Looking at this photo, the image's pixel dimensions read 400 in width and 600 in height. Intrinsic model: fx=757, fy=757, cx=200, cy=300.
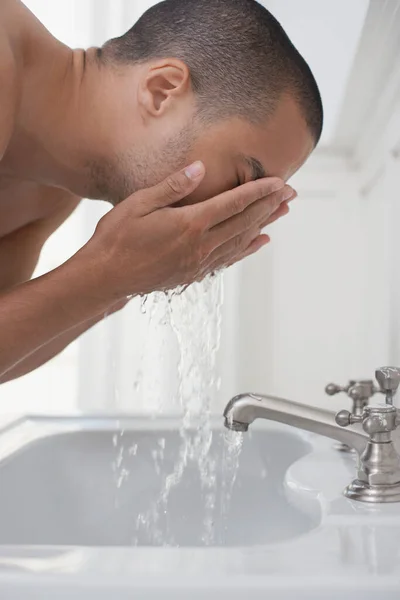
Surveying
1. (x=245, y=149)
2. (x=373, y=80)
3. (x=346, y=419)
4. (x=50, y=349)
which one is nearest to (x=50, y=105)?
(x=245, y=149)

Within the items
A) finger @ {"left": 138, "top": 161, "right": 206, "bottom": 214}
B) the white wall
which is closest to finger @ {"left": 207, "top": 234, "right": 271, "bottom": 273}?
finger @ {"left": 138, "top": 161, "right": 206, "bottom": 214}

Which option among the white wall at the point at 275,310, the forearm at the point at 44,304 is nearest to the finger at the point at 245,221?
the forearm at the point at 44,304

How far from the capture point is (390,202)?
4.65 feet

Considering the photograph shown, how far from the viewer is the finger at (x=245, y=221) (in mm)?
775

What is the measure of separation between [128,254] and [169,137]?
→ 0.55 ft

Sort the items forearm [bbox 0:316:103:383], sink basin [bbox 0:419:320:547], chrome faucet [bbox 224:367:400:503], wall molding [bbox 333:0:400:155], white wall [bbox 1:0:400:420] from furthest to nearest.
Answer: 1. white wall [bbox 1:0:400:420]
2. wall molding [bbox 333:0:400:155]
3. forearm [bbox 0:316:103:383]
4. sink basin [bbox 0:419:320:547]
5. chrome faucet [bbox 224:367:400:503]

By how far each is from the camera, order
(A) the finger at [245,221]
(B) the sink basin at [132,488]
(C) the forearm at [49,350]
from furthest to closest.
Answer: (C) the forearm at [49,350] < (B) the sink basin at [132,488] < (A) the finger at [245,221]

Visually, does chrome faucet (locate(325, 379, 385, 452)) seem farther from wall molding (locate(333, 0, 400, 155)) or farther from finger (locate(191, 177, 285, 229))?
wall molding (locate(333, 0, 400, 155))

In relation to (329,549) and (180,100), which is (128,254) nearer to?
(180,100)

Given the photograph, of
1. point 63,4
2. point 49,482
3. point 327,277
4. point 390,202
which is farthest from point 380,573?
point 63,4

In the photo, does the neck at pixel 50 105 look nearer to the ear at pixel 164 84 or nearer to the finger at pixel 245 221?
the ear at pixel 164 84

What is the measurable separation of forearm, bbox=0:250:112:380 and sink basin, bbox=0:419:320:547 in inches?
10.3

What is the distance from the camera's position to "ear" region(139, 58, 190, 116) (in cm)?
80

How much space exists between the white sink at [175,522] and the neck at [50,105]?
14.4 inches
